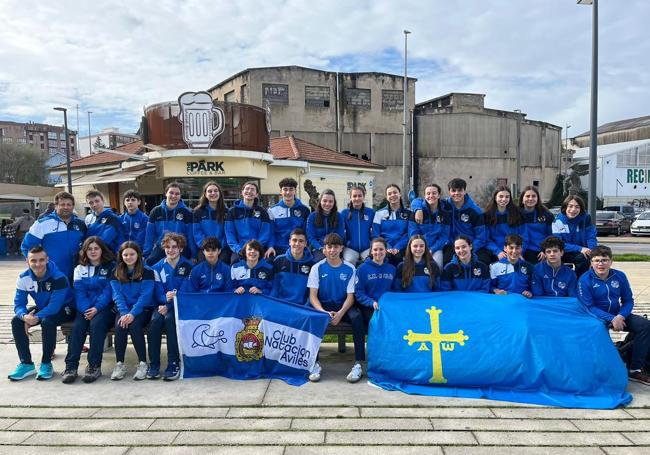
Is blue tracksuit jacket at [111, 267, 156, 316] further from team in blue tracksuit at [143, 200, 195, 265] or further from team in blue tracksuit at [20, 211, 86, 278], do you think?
team in blue tracksuit at [143, 200, 195, 265]

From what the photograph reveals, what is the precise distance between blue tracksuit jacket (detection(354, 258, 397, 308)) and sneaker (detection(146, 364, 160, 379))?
7.82ft

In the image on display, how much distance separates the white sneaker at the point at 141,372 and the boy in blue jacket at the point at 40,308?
0.97 metres

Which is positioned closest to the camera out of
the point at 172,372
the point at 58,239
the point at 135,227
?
the point at 172,372

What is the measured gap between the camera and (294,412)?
172 inches

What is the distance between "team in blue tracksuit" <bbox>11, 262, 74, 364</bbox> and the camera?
543cm

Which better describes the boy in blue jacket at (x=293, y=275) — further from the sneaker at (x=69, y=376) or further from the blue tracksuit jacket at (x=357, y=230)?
the sneaker at (x=69, y=376)

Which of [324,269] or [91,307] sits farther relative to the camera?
[324,269]

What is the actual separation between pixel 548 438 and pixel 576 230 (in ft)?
11.3

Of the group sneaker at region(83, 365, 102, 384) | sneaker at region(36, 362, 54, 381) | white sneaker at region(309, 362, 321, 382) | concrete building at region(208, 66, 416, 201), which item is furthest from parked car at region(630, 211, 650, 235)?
sneaker at region(36, 362, 54, 381)

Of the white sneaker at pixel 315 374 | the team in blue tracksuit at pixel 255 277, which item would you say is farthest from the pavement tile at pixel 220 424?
the team in blue tracksuit at pixel 255 277

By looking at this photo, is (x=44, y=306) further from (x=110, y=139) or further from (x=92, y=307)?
(x=110, y=139)

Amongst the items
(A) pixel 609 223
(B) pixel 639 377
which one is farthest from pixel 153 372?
(A) pixel 609 223

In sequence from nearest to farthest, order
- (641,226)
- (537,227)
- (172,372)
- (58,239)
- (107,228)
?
(172,372) < (58,239) < (537,227) < (107,228) < (641,226)

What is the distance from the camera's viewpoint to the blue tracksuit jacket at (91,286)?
18.2 ft
